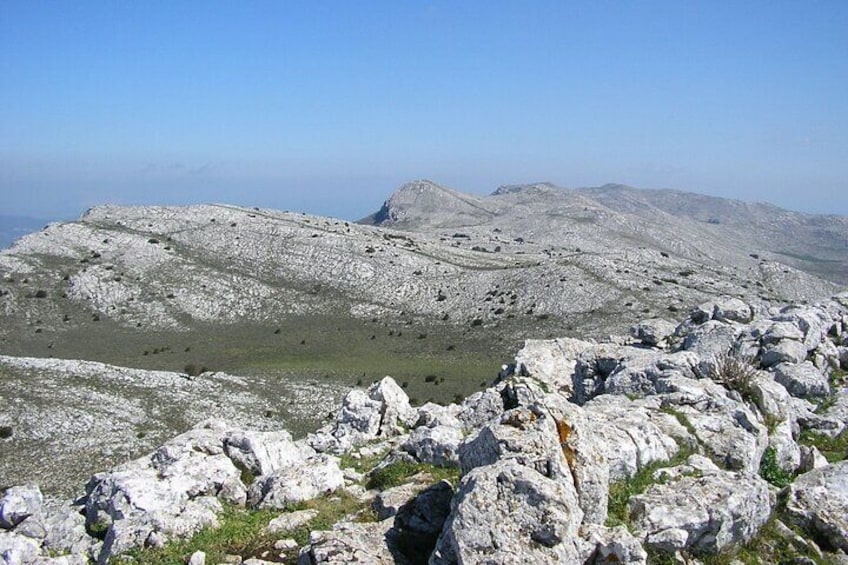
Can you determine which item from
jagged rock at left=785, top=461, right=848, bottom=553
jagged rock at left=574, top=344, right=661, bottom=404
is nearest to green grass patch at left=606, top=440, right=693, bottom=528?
jagged rock at left=785, top=461, right=848, bottom=553

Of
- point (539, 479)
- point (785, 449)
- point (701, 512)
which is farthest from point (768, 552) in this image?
point (539, 479)

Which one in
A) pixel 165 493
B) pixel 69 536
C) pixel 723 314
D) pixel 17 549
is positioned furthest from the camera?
pixel 723 314

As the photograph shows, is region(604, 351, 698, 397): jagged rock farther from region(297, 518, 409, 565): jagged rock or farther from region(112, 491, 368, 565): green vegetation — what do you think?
region(297, 518, 409, 565): jagged rock

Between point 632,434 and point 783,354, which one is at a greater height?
point 632,434

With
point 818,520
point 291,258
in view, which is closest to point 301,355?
point 291,258

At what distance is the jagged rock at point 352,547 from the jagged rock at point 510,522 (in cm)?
142

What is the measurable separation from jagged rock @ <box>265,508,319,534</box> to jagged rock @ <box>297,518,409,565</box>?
2852mm

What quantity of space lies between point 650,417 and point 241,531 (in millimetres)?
13211

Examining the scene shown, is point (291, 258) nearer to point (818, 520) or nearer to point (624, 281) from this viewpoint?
point (624, 281)

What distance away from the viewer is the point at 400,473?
19547 millimetres

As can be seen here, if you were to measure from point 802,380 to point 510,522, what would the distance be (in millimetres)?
23504

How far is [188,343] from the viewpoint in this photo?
267ft

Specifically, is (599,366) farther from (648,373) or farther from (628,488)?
(628,488)

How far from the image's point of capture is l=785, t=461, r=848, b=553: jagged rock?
16188 millimetres
